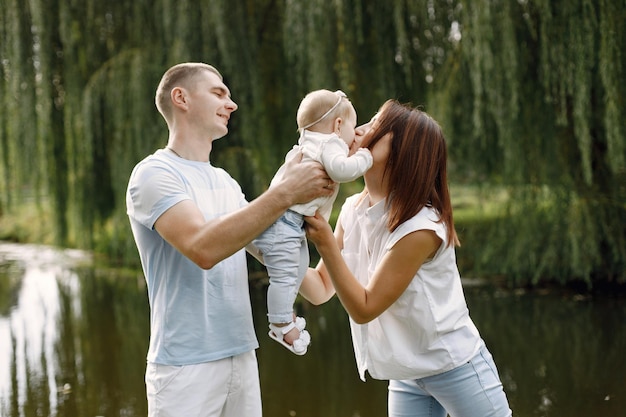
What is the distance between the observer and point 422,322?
187 centimetres

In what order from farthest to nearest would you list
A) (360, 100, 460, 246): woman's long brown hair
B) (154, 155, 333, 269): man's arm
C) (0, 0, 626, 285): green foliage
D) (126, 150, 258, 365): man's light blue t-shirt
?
(0, 0, 626, 285): green foliage, (360, 100, 460, 246): woman's long brown hair, (126, 150, 258, 365): man's light blue t-shirt, (154, 155, 333, 269): man's arm

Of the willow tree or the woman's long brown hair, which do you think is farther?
the willow tree

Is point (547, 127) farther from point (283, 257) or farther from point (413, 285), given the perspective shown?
point (283, 257)

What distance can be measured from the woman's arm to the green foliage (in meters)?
3.81

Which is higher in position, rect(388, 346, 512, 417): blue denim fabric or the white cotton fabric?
the white cotton fabric

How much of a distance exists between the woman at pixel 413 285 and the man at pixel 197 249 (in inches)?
7.7

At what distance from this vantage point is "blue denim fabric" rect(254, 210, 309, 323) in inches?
71.5

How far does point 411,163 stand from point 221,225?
1.82ft

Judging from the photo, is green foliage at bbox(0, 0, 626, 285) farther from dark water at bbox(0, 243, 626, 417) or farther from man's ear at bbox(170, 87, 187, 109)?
man's ear at bbox(170, 87, 187, 109)

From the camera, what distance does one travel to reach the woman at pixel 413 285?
1839 millimetres

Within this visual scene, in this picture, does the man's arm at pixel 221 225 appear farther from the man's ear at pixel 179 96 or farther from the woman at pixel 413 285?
the man's ear at pixel 179 96

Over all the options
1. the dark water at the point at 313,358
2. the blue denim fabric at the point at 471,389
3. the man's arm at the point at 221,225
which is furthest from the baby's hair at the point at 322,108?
the dark water at the point at 313,358

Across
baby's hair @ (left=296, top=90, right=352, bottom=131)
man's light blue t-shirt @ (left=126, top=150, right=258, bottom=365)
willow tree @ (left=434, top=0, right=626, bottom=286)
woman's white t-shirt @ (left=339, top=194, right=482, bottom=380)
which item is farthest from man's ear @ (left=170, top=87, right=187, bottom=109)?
willow tree @ (left=434, top=0, right=626, bottom=286)

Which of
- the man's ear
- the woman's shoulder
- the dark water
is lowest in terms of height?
the dark water
